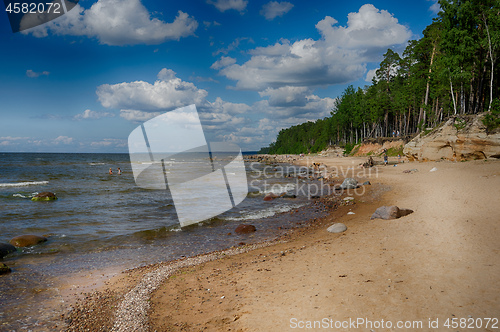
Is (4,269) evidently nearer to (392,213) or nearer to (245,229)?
(245,229)

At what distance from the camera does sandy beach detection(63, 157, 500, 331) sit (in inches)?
183

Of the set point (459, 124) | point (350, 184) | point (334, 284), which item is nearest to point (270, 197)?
point (350, 184)

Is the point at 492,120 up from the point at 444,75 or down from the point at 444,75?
down

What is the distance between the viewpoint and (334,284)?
581cm

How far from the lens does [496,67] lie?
1150 inches

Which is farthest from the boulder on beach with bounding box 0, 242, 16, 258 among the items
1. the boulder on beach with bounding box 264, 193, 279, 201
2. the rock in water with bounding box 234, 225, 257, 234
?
the boulder on beach with bounding box 264, 193, 279, 201

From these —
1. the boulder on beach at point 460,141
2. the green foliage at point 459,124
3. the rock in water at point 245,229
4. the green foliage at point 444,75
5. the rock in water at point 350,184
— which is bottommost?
the rock in water at point 245,229

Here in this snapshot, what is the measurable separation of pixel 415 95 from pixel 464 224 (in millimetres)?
45030

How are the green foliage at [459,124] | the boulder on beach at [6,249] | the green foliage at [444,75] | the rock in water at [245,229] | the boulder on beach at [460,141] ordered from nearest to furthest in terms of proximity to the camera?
the boulder on beach at [6,249] → the rock in water at [245,229] → the boulder on beach at [460,141] → the green foliage at [459,124] → the green foliage at [444,75]

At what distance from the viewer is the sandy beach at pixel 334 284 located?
15.2 feet

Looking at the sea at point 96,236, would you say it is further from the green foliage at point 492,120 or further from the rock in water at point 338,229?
the green foliage at point 492,120

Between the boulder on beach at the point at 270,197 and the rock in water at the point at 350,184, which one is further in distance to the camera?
the rock in water at the point at 350,184

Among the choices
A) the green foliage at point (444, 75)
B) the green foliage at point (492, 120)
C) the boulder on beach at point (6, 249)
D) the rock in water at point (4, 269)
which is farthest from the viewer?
the green foliage at point (444, 75)

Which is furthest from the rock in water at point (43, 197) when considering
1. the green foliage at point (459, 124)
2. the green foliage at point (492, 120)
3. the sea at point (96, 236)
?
the green foliage at point (492, 120)
